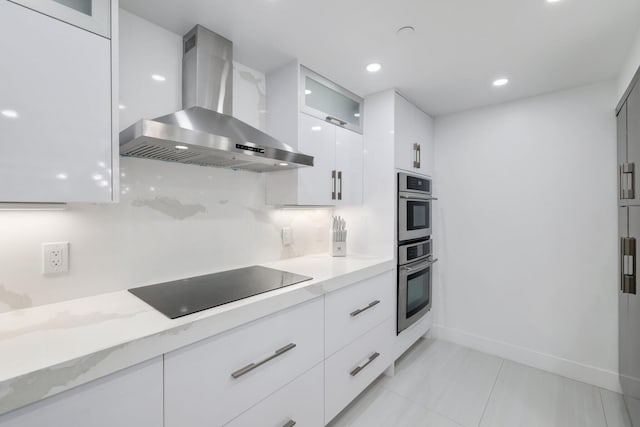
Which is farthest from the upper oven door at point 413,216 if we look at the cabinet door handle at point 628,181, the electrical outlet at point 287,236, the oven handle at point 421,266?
the cabinet door handle at point 628,181

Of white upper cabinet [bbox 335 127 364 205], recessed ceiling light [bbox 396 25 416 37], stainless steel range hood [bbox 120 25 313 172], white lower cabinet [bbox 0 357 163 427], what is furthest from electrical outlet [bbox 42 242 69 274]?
recessed ceiling light [bbox 396 25 416 37]

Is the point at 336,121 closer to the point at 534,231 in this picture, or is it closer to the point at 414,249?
the point at 414,249

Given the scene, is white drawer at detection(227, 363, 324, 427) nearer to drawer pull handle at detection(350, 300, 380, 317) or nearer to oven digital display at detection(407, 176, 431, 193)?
drawer pull handle at detection(350, 300, 380, 317)

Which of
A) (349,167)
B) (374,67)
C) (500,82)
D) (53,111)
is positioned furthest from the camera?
(349,167)

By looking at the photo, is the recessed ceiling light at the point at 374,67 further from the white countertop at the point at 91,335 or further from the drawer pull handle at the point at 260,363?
the drawer pull handle at the point at 260,363

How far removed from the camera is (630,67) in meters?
1.70

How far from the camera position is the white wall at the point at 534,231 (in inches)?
83.5

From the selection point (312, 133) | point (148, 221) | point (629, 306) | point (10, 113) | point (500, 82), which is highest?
point (500, 82)

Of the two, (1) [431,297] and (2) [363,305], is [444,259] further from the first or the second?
(2) [363,305]

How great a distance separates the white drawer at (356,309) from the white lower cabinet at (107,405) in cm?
88

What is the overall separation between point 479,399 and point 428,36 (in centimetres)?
233

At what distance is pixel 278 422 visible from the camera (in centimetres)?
132

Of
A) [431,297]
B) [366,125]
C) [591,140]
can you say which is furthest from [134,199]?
[591,140]

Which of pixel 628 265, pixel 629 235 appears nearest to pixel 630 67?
pixel 629 235
